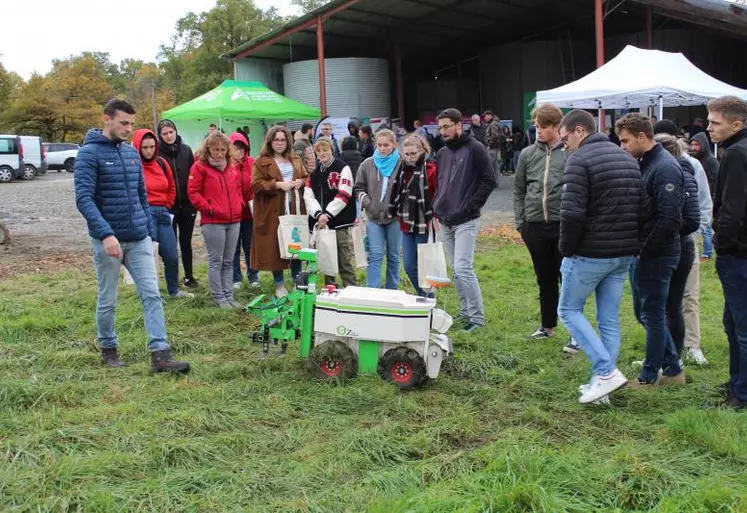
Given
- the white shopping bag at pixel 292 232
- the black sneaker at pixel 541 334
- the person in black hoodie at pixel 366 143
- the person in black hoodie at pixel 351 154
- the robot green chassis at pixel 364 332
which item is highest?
the person in black hoodie at pixel 366 143

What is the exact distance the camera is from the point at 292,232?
6809 millimetres

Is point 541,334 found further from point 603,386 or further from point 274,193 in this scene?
point 274,193

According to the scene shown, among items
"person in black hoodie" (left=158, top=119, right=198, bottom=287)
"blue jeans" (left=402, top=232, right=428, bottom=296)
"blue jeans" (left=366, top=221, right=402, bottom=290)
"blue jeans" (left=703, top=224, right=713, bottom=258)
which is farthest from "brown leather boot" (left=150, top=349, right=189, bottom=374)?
"blue jeans" (left=703, top=224, right=713, bottom=258)

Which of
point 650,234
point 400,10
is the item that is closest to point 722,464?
point 650,234

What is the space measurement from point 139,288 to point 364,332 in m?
1.64

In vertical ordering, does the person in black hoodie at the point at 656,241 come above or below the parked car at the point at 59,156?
below

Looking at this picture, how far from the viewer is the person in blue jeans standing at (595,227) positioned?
13.4 ft

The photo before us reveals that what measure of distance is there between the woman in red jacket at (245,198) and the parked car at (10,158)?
2519cm

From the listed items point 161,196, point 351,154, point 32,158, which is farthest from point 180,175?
point 32,158

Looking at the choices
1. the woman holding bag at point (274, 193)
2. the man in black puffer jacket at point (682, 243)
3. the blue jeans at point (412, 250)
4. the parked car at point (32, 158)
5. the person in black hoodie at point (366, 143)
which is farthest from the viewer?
the parked car at point (32, 158)

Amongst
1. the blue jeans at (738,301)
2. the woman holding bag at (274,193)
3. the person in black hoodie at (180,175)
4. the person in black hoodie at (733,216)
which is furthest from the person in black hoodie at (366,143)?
the blue jeans at (738,301)

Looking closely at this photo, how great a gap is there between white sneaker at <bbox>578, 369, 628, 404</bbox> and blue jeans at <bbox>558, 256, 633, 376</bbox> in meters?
0.03

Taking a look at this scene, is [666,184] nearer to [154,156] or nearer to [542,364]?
[542,364]

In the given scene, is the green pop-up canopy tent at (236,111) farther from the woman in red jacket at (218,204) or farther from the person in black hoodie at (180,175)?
the woman in red jacket at (218,204)
